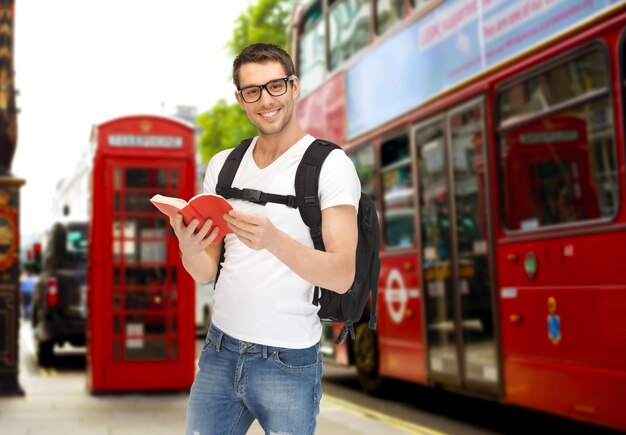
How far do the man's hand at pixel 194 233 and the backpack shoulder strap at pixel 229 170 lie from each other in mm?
168

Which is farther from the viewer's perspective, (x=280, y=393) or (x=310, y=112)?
(x=310, y=112)

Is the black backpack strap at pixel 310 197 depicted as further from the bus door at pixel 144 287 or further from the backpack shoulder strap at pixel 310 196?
the bus door at pixel 144 287

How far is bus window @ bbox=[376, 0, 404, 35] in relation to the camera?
873 cm

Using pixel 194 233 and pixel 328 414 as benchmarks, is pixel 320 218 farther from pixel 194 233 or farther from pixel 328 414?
pixel 328 414

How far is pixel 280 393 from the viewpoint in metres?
2.40

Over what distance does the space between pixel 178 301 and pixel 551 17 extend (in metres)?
4.45

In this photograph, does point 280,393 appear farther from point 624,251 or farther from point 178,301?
point 178,301

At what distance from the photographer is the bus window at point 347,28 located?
31.6ft

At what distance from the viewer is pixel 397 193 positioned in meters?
8.97

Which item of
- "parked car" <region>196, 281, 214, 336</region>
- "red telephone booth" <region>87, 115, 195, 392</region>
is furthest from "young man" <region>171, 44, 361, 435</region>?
Result: "parked car" <region>196, 281, 214, 336</region>

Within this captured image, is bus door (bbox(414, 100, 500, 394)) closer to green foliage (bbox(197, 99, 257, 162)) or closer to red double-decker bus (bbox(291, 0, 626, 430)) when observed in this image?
red double-decker bus (bbox(291, 0, 626, 430))

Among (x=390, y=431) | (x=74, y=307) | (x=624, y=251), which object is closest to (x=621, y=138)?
(x=624, y=251)

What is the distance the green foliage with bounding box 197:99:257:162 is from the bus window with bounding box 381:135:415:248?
2228 cm

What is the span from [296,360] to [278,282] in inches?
7.8
